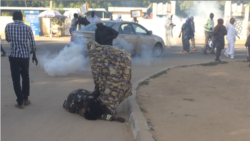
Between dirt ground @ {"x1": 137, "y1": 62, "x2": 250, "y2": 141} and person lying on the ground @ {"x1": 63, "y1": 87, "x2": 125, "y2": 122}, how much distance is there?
716mm

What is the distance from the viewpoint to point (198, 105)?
18.6ft

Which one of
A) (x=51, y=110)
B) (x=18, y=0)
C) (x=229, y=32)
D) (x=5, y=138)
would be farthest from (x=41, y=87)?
(x=18, y=0)

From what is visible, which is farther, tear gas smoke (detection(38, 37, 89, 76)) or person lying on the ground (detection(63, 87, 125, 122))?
tear gas smoke (detection(38, 37, 89, 76))

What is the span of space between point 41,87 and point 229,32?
9.14 metres

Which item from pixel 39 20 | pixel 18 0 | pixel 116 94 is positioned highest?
pixel 18 0

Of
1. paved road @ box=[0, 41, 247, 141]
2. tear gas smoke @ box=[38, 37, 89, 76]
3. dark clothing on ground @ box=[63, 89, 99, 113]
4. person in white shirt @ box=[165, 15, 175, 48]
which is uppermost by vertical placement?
person in white shirt @ box=[165, 15, 175, 48]

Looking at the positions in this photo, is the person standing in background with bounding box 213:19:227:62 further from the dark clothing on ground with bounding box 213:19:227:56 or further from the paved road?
the paved road

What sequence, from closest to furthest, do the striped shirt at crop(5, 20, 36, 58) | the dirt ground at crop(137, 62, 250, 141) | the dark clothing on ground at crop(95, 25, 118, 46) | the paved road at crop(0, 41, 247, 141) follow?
the dirt ground at crop(137, 62, 250, 141)
the paved road at crop(0, 41, 247, 141)
the striped shirt at crop(5, 20, 36, 58)
the dark clothing on ground at crop(95, 25, 118, 46)

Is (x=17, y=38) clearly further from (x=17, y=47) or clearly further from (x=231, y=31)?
(x=231, y=31)

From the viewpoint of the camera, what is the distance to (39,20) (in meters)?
29.0

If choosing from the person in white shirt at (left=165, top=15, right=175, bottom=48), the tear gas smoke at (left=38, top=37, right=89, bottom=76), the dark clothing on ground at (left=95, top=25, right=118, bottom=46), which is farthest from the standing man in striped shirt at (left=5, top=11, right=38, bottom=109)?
the person in white shirt at (left=165, top=15, right=175, bottom=48)

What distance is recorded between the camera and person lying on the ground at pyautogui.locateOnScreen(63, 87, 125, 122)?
4980 millimetres

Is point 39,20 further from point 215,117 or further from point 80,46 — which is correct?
point 215,117

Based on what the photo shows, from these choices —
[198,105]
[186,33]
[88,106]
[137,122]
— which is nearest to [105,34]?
[88,106]
